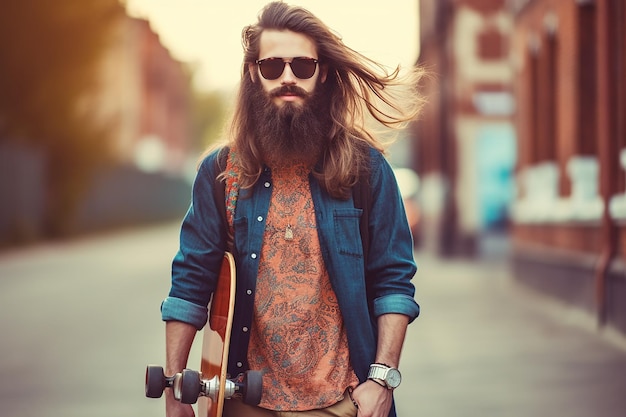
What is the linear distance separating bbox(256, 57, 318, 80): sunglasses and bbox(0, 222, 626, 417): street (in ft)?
13.7

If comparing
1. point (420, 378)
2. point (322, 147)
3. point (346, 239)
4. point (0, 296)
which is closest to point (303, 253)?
point (346, 239)

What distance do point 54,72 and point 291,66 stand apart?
2569 cm

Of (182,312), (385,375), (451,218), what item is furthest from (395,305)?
(451,218)

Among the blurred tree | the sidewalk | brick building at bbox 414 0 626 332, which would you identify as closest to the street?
the sidewalk

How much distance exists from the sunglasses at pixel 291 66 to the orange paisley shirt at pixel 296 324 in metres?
0.35

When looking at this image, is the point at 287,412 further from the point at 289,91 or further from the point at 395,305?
the point at 289,91

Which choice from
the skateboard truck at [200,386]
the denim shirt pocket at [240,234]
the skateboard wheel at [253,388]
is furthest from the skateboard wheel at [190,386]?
the denim shirt pocket at [240,234]

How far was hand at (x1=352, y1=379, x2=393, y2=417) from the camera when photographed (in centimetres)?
292

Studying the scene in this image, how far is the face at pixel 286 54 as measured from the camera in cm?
302

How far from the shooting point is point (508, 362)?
9070 mm

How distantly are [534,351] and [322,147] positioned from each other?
691 centimetres

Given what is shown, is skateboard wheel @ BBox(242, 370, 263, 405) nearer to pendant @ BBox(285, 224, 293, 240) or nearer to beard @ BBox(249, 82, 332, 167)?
pendant @ BBox(285, 224, 293, 240)

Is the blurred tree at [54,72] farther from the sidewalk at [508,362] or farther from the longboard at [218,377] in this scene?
the longboard at [218,377]

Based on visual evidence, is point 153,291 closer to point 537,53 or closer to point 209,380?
point 537,53
